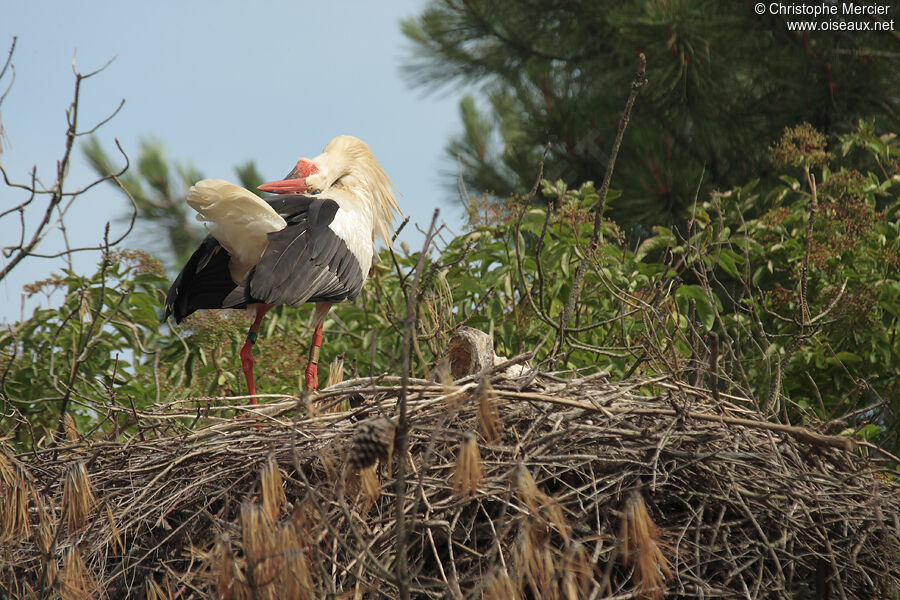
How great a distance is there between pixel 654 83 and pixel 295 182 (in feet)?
12.6

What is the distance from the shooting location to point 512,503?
2.82m

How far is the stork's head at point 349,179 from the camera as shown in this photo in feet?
17.1

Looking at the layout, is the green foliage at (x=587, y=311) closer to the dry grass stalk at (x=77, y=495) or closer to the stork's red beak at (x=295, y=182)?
the stork's red beak at (x=295, y=182)

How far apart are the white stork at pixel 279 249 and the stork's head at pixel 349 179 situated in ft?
0.03

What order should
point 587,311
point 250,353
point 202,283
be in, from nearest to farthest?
point 202,283, point 250,353, point 587,311

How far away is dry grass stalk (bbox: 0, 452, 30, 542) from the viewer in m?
2.88

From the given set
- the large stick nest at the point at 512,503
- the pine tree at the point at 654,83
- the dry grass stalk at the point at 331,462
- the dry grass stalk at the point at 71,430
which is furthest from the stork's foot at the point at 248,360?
the pine tree at the point at 654,83

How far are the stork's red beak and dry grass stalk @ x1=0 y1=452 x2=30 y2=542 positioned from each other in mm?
2396

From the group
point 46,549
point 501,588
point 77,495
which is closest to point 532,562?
point 501,588

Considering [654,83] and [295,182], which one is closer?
[295,182]

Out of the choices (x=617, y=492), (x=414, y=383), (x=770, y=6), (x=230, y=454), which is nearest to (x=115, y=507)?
(x=230, y=454)

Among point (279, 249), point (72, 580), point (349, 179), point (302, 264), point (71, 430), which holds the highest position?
point (349, 179)

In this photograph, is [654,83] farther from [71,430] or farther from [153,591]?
[153,591]

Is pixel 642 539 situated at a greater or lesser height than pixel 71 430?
lesser
